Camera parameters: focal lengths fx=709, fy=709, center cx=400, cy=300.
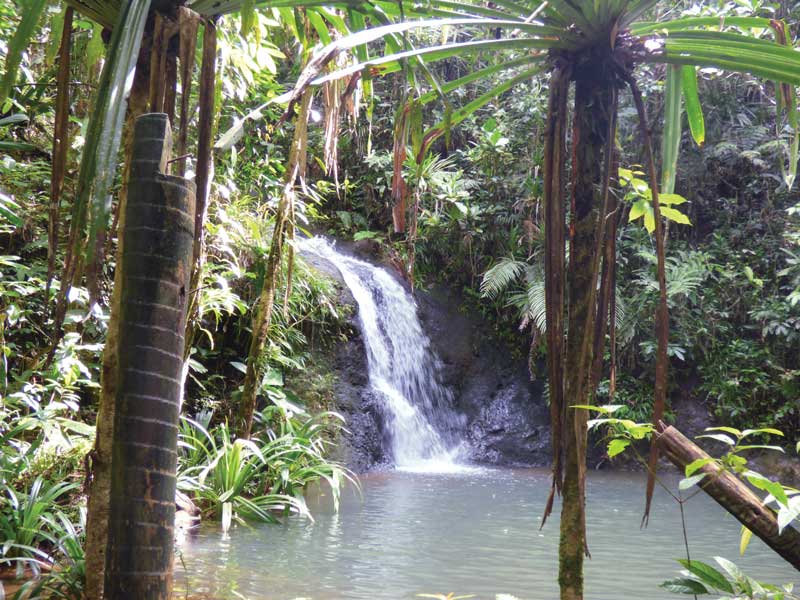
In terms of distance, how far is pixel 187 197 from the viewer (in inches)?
51.4

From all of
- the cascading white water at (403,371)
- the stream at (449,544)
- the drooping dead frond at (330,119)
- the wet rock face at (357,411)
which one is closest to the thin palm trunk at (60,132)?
the drooping dead frond at (330,119)

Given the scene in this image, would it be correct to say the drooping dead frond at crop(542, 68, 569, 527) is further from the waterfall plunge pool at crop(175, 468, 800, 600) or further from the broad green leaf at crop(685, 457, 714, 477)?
the waterfall plunge pool at crop(175, 468, 800, 600)

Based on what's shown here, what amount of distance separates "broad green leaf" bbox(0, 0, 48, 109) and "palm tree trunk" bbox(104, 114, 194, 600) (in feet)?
2.06

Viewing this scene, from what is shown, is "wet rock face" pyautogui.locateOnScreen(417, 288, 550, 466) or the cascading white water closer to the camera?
the cascading white water

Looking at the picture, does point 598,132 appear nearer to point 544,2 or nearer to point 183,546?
point 544,2

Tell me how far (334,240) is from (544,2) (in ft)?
35.5

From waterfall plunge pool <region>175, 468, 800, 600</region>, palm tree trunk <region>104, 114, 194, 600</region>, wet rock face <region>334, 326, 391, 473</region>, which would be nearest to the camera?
palm tree trunk <region>104, 114, 194, 600</region>

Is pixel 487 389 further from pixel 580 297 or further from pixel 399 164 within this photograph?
pixel 580 297

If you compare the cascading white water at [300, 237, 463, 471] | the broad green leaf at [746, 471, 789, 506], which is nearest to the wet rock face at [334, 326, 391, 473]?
the cascading white water at [300, 237, 463, 471]

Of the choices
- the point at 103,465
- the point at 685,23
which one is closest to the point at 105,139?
the point at 103,465

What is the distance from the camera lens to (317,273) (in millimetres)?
8422

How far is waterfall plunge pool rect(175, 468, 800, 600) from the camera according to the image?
357 cm

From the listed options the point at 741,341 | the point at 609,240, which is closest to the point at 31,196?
the point at 609,240

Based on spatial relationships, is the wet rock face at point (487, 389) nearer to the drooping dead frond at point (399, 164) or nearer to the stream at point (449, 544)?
the stream at point (449, 544)
